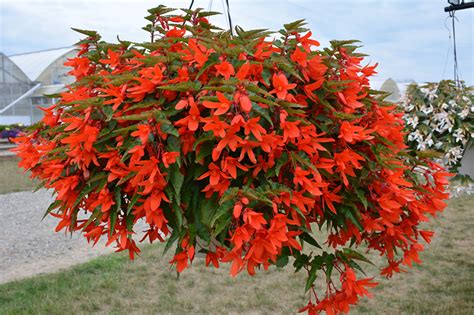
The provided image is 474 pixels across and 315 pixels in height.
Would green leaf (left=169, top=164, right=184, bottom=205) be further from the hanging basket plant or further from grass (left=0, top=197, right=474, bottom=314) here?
grass (left=0, top=197, right=474, bottom=314)

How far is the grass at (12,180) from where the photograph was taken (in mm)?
8367

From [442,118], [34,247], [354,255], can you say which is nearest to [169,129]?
[354,255]

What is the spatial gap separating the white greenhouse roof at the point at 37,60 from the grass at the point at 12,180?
34.3ft

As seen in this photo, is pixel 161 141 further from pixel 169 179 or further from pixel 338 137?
pixel 338 137

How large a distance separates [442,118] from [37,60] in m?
23.0

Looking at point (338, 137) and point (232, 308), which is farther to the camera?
point (232, 308)

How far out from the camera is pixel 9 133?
1473 cm

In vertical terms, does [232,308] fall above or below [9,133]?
below

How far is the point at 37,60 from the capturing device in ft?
75.3

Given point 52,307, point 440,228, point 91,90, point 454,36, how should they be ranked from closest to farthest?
point 91,90 < point 52,307 < point 454,36 < point 440,228

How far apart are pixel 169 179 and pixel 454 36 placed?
3.28 m

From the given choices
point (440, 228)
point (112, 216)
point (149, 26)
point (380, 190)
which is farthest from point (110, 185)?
point (440, 228)

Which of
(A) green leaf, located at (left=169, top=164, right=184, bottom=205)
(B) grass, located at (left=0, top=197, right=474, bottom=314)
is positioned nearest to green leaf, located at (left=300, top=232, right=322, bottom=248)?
(A) green leaf, located at (left=169, top=164, right=184, bottom=205)

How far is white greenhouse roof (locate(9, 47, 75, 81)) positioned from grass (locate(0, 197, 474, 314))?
1929 centimetres
